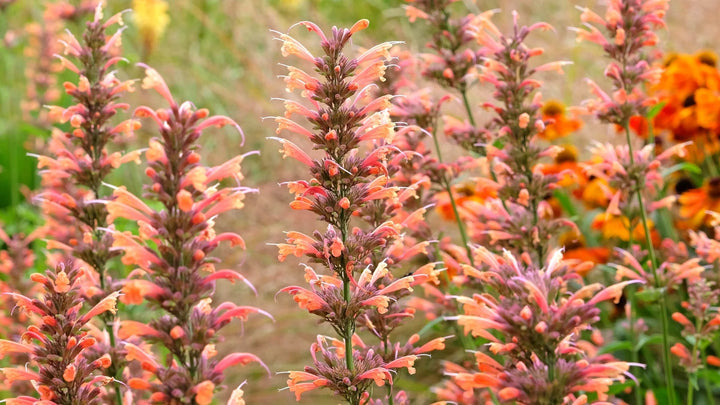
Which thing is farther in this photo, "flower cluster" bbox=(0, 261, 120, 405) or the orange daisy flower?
the orange daisy flower

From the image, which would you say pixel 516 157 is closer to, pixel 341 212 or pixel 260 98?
pixel 341 212

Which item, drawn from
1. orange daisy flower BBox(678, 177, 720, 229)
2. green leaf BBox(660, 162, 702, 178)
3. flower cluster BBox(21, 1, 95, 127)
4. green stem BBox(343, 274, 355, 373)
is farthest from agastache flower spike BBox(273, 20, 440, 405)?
flower cluster BBox(21, 1, 95, 127)

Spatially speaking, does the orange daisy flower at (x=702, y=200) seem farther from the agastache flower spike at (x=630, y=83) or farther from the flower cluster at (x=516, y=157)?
the flower cluster at (x=516, y=157)

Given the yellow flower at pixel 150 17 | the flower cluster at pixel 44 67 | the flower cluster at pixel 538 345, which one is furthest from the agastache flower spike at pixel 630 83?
the yellow flower at pixel 150 17

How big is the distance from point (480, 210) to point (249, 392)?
3353 mm

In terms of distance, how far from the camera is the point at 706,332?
240cm

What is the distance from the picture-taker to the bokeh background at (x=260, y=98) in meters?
5.40

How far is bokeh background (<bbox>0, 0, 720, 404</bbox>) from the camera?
17.7 feet

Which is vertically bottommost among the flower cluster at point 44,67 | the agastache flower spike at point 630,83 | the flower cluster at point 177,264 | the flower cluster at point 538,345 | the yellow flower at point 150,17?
the flower cluster at point 538,345

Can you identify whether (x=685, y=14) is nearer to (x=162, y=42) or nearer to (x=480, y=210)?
(x=480, y=210)

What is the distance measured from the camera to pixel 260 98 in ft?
24.3

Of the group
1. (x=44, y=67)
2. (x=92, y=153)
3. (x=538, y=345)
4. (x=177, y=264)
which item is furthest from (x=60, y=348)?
(x=44, y=67)

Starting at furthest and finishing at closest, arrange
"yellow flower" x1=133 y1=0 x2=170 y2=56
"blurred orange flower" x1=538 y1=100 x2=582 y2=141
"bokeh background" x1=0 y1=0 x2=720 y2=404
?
"yellow flower" x1=133 y1=0 x2=170 y2=56 → "bokeh background" x1=0 y1=0 x2=720 y2=404 → "blurred orange flower" x1=538 y1=100 x2=582 y2=141

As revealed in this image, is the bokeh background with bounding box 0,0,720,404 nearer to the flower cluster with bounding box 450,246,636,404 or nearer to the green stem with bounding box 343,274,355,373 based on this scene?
the green stem with bounding box 343,274,355,373
